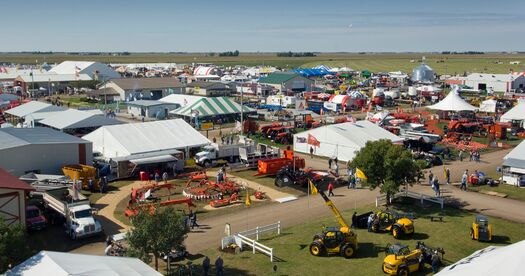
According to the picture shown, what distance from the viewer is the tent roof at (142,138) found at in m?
31.5

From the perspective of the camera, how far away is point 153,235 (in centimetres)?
1542

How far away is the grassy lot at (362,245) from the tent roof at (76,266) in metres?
4.25

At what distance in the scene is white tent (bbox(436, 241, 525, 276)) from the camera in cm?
1231

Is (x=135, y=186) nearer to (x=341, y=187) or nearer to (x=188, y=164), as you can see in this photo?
(x=188, y=164)

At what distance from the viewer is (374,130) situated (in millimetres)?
36750

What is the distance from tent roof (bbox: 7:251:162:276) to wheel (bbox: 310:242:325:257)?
666cm

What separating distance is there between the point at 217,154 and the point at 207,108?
17.9 meters

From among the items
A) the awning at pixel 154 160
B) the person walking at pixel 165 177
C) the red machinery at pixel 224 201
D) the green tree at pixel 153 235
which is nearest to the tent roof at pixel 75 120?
the awning at pixel 154 160

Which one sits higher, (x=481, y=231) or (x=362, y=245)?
(x=481, y=231)

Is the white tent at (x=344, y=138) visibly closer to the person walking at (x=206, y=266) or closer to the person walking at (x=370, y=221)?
the person walking at (x=370, y=221)

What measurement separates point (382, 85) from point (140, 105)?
51.4 m

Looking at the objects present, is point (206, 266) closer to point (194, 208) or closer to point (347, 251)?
point (347, 251)

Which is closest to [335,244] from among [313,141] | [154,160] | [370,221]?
[370,221]

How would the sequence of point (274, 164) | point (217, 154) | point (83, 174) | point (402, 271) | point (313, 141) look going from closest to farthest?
point (402, 271) → point (83, 174) → point (274, 164) → point (217, 154) → point (313, 141)
